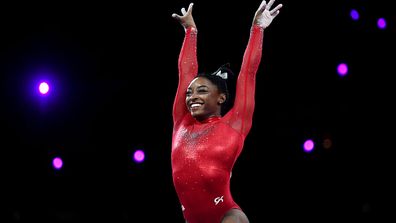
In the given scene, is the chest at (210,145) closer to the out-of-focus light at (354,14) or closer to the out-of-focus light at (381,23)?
the out-of-focus light at (354,14)

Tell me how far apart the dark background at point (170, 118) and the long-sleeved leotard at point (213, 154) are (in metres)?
1.67

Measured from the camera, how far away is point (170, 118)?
179 inches

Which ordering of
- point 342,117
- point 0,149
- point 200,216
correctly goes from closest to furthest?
point 200,216 → point 0,149 → point 342,117

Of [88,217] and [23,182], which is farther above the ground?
[23,182]

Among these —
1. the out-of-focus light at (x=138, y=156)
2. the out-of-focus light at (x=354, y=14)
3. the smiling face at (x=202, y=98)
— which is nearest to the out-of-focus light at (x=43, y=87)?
the out-of-focus light at (x=138, y=156)

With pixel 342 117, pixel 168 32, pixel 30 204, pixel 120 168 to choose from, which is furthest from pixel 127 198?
pixel 342 117

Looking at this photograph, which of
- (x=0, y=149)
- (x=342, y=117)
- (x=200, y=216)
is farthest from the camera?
(x=342, y=117)

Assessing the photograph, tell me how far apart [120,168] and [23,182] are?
0.70 m

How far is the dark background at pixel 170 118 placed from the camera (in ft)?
14.1

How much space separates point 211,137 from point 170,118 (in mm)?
1904

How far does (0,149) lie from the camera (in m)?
4.24

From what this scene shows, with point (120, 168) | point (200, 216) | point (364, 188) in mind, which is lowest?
point (200, 216)

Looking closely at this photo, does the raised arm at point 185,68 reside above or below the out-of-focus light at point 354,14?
below

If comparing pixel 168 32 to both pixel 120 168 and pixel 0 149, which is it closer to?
pixel 120 168
